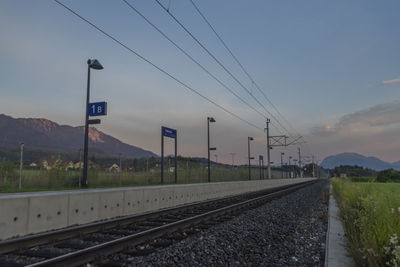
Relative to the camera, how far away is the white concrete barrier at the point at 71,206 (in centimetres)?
675

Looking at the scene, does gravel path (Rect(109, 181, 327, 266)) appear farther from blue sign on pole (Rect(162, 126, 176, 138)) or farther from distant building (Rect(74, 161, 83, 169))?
blue sign on pole (Rect(162, 126, 176, 138))

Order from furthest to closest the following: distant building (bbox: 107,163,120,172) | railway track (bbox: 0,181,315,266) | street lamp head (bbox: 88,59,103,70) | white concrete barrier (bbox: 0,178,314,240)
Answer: distant building (bbox: 107,163,120,172)
street lamp head (bbox: 88,59,103,70)
white concrete barrier (bbox: 0,178,314,240)
railway track (bbox: 0,181,315,266)

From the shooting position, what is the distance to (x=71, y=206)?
841 centimetres

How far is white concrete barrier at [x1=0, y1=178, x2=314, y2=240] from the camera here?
6746 mm

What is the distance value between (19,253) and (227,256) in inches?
158

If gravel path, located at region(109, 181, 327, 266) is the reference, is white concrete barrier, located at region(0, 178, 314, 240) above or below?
above

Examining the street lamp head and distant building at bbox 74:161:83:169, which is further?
distant building at bbox 74:161:83:169

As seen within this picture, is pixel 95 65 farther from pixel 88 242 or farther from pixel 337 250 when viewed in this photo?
pixel 337 250

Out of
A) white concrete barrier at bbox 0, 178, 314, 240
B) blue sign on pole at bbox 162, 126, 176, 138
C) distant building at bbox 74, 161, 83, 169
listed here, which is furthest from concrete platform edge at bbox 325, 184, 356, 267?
blue sign on pole at bbox 162, 126, 176, 138

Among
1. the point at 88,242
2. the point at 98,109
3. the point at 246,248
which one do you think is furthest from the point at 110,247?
the point at 98,109

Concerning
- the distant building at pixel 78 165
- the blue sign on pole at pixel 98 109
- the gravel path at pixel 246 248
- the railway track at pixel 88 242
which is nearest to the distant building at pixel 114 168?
the distant building at pixel 78 165

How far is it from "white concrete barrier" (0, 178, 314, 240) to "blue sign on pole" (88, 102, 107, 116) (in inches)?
253

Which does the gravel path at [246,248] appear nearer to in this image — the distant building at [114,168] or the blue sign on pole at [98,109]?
the blue sign on pole at [98,109]

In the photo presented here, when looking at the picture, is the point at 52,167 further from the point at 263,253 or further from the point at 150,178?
the point at 263,253
